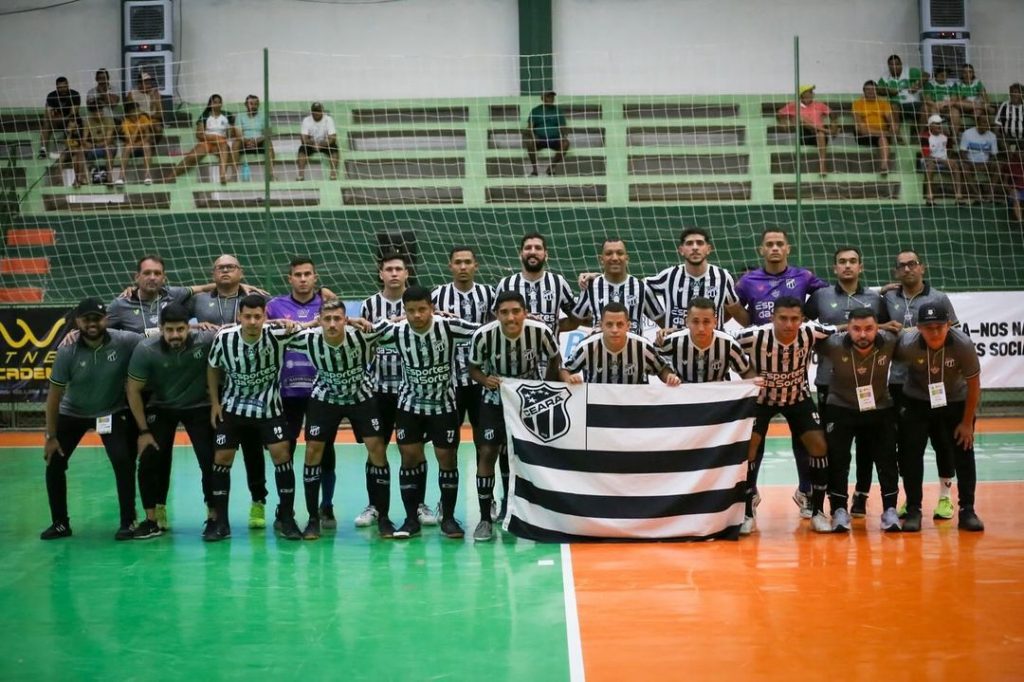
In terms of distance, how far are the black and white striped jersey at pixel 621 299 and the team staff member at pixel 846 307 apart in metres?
1.25

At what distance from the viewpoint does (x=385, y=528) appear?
8.51 m

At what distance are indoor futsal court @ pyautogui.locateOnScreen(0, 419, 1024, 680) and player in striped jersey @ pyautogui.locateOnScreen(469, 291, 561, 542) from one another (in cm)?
46

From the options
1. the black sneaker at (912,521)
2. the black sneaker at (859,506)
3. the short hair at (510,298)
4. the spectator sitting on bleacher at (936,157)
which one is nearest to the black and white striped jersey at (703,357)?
the short hair at (510,298)

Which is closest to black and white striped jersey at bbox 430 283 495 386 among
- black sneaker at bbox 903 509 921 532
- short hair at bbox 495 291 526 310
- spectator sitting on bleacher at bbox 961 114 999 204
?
short hair at bbox 495 291 526 310

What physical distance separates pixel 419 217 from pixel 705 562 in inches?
398

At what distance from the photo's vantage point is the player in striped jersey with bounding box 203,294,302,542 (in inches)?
330

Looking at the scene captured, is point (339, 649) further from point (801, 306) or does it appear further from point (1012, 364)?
point (1012, 364)

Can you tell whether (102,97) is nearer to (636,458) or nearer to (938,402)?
(636,458)

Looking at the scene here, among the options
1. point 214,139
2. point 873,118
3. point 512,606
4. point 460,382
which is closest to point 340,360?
point 460,382

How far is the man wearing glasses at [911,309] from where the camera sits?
8781mm

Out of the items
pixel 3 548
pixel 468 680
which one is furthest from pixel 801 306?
pixel 3 548

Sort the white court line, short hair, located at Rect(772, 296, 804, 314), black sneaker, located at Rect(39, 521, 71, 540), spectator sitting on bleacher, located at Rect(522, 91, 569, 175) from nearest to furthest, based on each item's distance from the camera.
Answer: the white court line, short hair, located at Rect(772, 296, 804, 314), black sneaker, located at Rect(39, 521, 71, 540), spectator sitting on bleacher, located at Rect(522, 91, 569, 175)

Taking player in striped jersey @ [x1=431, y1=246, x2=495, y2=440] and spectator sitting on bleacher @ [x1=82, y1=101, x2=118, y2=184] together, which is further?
spectator sitting on bleacher @ [x1=82, y1=101, x2=118, y2=184]

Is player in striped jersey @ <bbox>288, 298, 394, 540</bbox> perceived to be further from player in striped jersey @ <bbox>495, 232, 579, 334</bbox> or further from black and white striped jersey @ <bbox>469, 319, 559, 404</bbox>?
player in striped jersey @ <bbox>495, 232, 579, 334</bbox>
